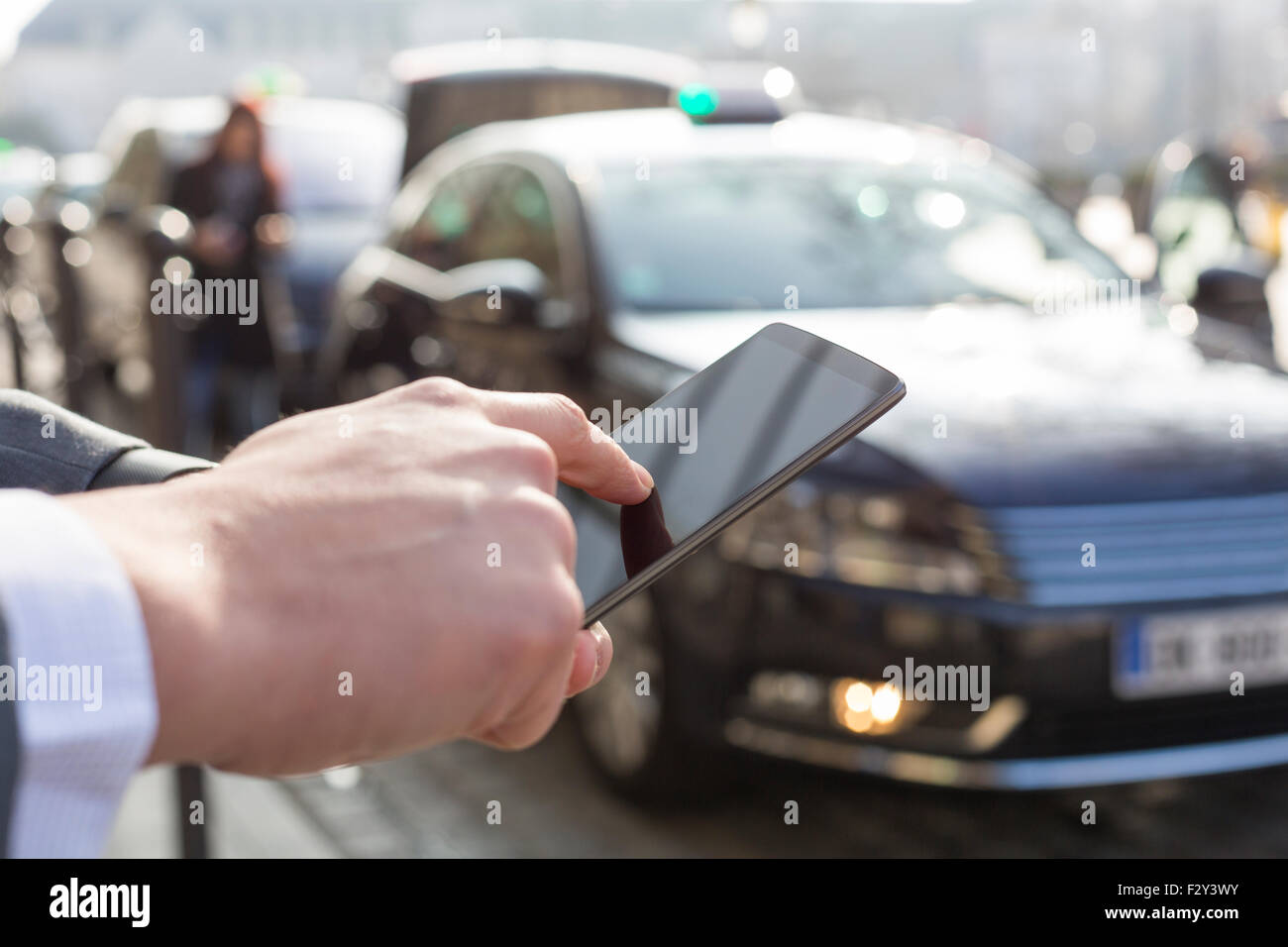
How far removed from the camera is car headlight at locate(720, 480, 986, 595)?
336 cm

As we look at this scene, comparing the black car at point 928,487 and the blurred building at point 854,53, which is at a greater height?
the blurred building at point 854,53

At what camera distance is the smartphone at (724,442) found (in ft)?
3.17

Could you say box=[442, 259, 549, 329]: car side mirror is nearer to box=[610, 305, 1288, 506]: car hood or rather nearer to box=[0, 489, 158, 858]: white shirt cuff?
box=[610, 305, 1288, 506]: car hood

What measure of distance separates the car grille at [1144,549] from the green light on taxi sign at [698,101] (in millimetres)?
2374

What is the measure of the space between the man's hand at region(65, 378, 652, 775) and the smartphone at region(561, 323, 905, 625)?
0.17 meters

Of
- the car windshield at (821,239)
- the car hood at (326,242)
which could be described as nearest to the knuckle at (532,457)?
the car windshield at (821,239)

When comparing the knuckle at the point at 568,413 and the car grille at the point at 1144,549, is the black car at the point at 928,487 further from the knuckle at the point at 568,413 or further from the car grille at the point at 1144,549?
the knuckle at the point at 568,413

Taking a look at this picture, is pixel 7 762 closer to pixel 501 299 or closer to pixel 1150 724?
pixel 1150 724

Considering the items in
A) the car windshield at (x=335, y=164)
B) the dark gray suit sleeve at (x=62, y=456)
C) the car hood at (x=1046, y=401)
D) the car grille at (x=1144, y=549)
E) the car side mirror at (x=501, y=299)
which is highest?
the car windshield at (x=335, y=164)

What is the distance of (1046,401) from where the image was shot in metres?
3.69

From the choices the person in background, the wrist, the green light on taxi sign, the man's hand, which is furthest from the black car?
the wrist

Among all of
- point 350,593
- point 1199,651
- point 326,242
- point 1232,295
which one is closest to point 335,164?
point 326,242

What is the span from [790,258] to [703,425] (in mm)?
3309
